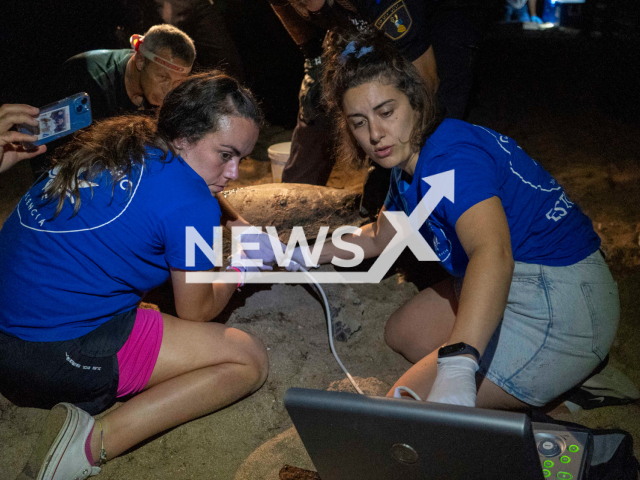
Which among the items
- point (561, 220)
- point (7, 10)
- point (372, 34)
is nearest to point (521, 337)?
point (561, 220)

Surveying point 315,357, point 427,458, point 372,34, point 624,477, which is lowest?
point 315,357

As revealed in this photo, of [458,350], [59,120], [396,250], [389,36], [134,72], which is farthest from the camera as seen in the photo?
[134,72]

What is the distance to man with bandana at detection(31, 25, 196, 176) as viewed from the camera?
2254 mm

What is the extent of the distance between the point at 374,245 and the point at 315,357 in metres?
0.51

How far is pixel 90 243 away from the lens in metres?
1.25

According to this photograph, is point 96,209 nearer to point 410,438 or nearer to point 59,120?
point 59,120

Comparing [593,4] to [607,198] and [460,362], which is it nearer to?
[607,198]

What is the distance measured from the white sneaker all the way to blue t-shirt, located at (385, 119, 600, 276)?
3.76 feet

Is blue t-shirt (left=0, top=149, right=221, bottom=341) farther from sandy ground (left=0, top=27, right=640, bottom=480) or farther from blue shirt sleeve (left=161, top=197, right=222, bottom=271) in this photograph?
sandy ground (left=0, top=27, right=640, bottom=480)

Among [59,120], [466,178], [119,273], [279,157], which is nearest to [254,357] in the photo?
[119,273]

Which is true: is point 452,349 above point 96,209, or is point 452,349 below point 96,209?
below

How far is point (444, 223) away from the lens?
1354mm

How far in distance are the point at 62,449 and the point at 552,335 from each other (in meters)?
1.42

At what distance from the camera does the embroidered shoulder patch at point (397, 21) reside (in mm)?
1806
